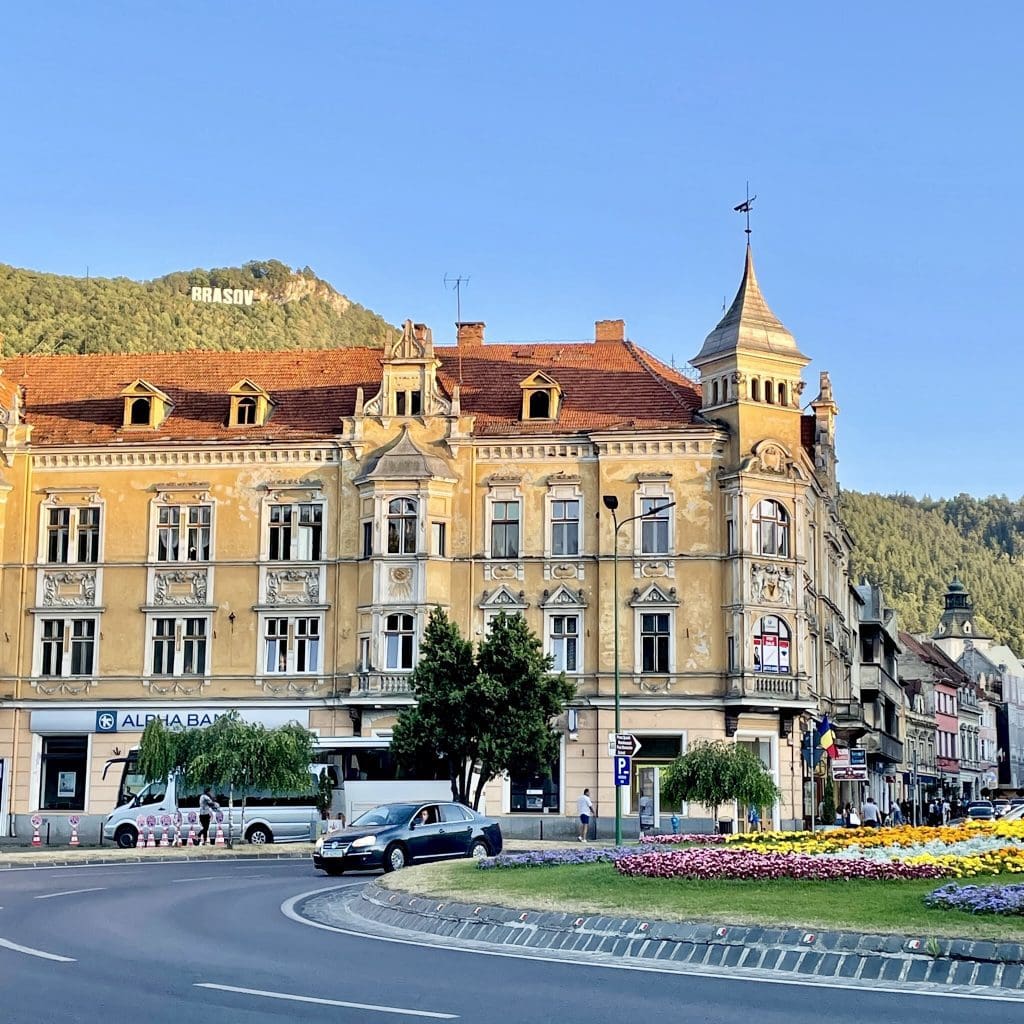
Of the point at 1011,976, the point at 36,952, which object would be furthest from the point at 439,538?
the point at 1011,976

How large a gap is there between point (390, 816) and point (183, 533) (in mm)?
24981

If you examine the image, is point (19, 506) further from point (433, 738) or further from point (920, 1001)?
point (920, 1001)

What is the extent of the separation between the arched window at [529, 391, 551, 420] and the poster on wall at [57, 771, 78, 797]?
20217 mm

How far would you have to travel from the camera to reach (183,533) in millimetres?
56938

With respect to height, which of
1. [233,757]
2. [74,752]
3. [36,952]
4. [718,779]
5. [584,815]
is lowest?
[36,952]

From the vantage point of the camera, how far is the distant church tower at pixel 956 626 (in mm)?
176000

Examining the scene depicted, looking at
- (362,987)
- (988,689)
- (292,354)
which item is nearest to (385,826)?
(362,987)

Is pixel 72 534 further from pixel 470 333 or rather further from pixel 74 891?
pixel 74 891

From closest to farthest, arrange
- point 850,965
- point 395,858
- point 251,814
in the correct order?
point 850,965, point 395,858, point 251,814

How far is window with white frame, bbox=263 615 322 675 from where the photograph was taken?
184ft

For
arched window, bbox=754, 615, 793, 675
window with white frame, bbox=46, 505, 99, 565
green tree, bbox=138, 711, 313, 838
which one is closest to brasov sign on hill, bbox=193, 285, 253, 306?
window with white frame, bbox=46, 505, 99, 565

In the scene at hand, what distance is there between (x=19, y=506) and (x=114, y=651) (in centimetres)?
618

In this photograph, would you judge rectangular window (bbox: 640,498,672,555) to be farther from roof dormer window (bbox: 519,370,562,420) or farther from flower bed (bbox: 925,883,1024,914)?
flower bed (bbox: 925,883,1024,914)

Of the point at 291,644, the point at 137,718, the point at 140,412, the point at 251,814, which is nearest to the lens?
the point at 251,814
